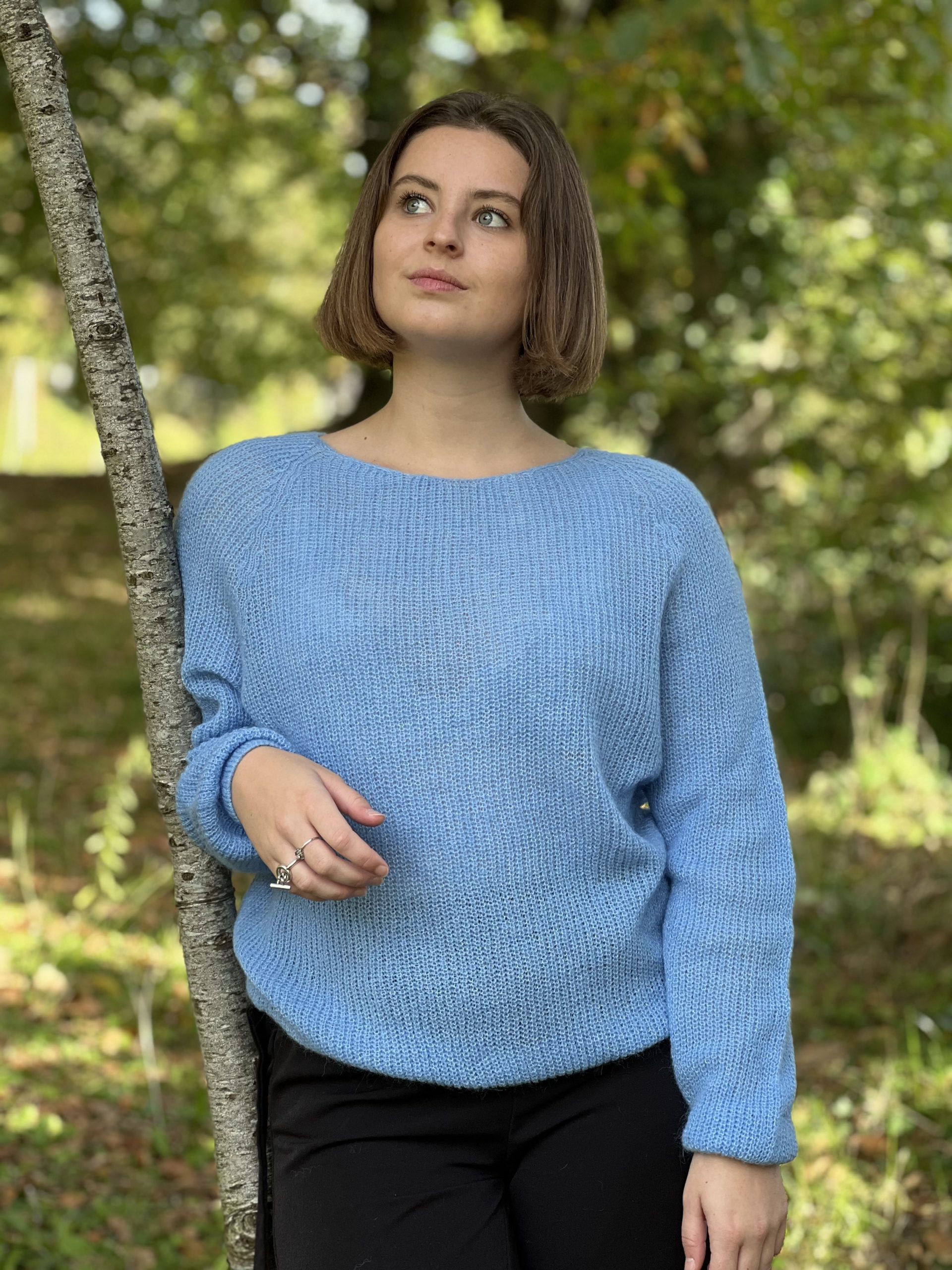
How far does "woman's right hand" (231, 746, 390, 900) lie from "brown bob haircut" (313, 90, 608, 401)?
2.05ft

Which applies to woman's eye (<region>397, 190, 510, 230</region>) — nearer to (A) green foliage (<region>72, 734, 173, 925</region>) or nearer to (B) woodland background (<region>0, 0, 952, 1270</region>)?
(B) woodland background (<region>0, 0, 952, 1270</region>)

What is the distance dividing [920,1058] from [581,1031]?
7.95 ft

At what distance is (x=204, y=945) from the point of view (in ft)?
5.83

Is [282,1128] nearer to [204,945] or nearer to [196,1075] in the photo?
[204,945]

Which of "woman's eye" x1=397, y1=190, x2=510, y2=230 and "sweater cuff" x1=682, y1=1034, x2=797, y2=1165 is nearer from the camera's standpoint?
"sweater cuff" x1=682, y1=1034, x2=797, y2=1165

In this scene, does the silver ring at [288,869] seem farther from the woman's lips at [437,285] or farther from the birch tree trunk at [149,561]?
the woman's lips at [437,285]

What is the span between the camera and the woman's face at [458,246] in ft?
5.49

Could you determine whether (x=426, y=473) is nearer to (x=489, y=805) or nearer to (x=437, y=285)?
(x=437, y=285)

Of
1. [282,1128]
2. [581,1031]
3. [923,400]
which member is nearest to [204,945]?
[282,1128]

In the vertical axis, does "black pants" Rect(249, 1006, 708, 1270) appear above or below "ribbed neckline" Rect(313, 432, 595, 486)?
below

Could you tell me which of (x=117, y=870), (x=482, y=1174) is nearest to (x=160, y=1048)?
(x=117, y=870)

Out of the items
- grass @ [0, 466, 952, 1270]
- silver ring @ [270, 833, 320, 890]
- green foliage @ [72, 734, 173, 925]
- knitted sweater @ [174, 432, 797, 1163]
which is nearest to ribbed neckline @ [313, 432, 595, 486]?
knitted sweater @ [174, 432, 797, 1163]

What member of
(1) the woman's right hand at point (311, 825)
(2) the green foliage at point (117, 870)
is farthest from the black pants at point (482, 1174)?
(2) the green foliage at point (117, 870)

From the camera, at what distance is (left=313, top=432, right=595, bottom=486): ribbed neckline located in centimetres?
171
